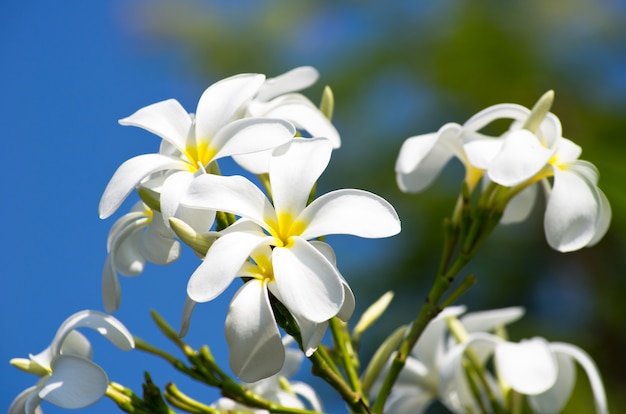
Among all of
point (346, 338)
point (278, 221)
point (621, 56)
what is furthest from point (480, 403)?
point (621, 56)

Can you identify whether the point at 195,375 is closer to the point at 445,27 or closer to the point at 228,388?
the point at 228,388

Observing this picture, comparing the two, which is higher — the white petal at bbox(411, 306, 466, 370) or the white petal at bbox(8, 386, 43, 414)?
the white petal at bbox(8, 386, 43, 414)

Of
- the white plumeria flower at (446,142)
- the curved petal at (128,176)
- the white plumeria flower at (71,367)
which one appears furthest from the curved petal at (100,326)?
the white plumeria flower at (446,142)

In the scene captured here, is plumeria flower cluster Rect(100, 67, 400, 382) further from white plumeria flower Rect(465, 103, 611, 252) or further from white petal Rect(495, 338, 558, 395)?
white petal Rect(495, 338, 558, 395)

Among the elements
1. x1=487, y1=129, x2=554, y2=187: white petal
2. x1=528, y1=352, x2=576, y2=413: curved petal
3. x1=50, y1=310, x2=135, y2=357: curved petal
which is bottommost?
x1=528, y1=352, x2=576, y2=413: curved petal

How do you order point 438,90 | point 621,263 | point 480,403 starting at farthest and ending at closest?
1. point 438,90
2. point 621,263
3. point 480,403

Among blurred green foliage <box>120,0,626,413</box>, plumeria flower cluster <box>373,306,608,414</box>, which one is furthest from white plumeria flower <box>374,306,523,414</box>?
blurred green foliage <box>120,0,626,413</box>

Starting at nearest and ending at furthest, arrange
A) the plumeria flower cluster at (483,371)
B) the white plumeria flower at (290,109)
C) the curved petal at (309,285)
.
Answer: the curved petal at (309,285), the white plumeria flower at (290,109), the plumeria flower cluster at (483,371)

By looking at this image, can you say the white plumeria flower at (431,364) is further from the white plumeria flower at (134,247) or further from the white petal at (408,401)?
the white plumeria flower at (134,247)
